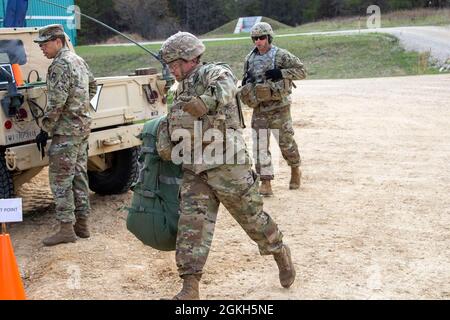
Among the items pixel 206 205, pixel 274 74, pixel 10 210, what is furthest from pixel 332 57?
pixel 10 210

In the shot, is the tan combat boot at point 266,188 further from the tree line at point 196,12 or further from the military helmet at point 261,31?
the tree line at point 196,12

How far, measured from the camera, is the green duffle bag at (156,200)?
441cm

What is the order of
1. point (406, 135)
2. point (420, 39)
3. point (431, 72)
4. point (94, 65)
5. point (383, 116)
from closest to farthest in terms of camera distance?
point (406, 135)
point (383, 116)
point (431, 72)
point (420, 39)
point (94, 65)

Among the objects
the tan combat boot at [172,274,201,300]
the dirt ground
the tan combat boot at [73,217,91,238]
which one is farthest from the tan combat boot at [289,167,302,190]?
the tan combat boot at [172,274,201,300]

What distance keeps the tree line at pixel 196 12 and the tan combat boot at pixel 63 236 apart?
151ft

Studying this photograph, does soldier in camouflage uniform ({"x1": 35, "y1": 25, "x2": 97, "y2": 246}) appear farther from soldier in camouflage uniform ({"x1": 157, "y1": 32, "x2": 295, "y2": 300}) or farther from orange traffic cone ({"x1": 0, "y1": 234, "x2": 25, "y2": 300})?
soldier in camouflage uniform ({"x1": 157, "y1": 32, "x2": 295, "y2": 300})

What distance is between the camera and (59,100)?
215 inches

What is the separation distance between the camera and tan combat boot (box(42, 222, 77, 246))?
18.6ft

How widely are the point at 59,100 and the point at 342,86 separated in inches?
542

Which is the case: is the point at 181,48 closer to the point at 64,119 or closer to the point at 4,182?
the point at 64,119

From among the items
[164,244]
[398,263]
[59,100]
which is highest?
[59,100]

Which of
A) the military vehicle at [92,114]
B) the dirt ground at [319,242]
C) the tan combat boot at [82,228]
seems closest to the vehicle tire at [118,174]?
the military vehicle at [92,114]

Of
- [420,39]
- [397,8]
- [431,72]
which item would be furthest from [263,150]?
[397,8]

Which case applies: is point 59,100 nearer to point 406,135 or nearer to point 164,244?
point 164,244
